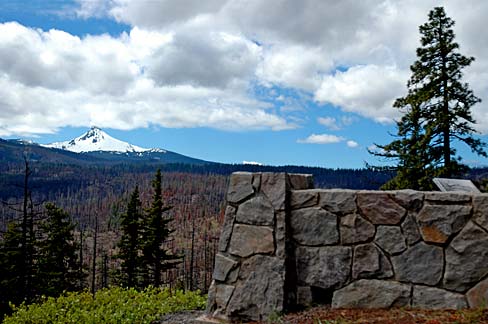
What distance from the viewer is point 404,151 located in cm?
1777

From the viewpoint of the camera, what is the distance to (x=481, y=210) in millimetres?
5156

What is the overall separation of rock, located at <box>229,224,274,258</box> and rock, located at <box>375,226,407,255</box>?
138cm

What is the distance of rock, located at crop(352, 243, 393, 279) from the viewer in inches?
213

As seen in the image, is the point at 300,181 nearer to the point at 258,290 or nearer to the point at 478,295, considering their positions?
the point at 258,290

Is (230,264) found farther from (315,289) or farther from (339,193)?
(339,193)

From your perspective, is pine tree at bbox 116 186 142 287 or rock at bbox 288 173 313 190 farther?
pine tree at bbox 116 186 142 287

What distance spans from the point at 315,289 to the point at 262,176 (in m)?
1.66

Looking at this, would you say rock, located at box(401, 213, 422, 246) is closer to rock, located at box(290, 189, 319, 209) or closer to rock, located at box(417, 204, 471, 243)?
rock, located at box(417, 204, 471, 243)

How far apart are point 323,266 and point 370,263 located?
59 centimetres

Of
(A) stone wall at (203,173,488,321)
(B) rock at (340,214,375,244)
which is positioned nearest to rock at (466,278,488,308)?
(A) stone wall at (203,173,488,321)

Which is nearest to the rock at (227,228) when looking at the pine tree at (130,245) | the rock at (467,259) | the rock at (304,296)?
the rock at (304,296)

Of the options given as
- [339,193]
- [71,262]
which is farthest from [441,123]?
[71,262]

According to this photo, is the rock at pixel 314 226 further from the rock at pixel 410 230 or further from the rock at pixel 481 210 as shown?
the rock at pixel 481 210

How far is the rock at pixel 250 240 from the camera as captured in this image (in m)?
5.70
